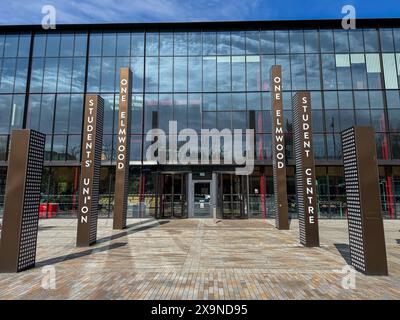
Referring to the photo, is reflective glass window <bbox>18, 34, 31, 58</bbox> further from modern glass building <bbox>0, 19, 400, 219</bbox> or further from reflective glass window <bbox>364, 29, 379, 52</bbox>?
reflective glass window <bbox>364, 29, 379, 52</bbox>

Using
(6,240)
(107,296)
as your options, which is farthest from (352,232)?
(6,240)

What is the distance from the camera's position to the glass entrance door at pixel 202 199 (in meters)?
20.7

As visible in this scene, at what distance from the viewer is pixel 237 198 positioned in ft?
65.8

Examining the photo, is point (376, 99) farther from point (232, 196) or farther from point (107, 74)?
point (107, 74)

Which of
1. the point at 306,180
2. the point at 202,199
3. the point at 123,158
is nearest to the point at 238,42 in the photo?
the point at 202,199

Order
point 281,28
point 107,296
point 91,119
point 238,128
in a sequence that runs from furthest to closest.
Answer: point 281,28 < point 238,128 < point 91,119 < point 107,296

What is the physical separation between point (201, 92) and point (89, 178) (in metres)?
14.9

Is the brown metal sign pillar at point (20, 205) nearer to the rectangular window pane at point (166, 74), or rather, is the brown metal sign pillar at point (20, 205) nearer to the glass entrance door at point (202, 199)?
the glass entrance door at point (202, 199)

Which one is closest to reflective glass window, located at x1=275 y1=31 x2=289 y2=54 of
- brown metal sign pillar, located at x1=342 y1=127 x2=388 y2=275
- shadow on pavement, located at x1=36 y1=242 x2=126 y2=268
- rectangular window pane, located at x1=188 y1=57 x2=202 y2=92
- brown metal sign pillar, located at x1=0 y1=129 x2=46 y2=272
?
rectangular window pane, located at x1=188 y1=57 x2=202 y2=92

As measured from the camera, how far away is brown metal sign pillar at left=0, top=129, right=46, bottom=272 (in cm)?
682

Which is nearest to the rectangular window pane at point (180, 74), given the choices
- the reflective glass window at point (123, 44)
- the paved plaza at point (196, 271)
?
the reflective glass window at point (123, 44)
